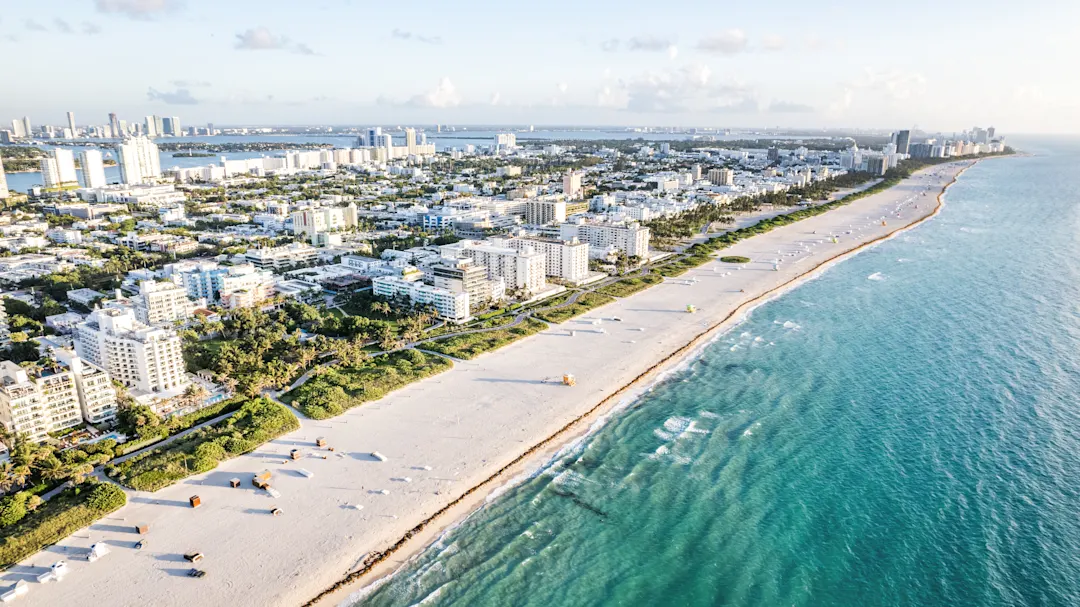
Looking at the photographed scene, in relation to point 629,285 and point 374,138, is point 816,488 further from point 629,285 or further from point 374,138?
point 374,138

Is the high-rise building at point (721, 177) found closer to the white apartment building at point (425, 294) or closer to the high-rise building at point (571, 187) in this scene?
the high-rise building at point (571, 187)

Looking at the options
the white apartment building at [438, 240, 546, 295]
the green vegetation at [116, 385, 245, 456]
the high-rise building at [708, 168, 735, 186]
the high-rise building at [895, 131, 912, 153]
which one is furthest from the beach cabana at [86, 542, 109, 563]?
the high-rise building at [895, 131, 912, 153]

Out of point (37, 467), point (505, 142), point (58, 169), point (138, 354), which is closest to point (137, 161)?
point (58, 169)

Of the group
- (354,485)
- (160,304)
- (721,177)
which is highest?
(721,177)

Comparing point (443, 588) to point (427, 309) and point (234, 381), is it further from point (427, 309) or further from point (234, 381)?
point (427, 309)

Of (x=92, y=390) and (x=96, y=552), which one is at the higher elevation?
(x=92, y=390)

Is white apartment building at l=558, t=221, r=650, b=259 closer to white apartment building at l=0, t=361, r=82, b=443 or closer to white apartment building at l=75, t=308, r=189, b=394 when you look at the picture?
white apartment building at l=75, t=308, r=189, b=394
